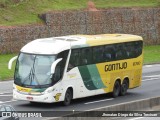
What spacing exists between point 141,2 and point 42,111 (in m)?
42.3

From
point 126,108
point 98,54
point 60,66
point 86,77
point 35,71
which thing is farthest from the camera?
point 98,54

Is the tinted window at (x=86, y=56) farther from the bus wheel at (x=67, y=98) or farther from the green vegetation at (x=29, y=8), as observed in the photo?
the green vegetation at (x=29, y=8)

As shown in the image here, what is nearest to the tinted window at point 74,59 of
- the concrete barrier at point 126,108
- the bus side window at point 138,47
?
the concrete barrier at point 126,108

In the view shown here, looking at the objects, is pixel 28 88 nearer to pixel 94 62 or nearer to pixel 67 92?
pixel 67 92

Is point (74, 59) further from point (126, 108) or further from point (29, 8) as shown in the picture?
point (29, 8)

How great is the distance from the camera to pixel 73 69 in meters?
29.8

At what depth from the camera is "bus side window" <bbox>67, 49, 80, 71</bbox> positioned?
2961 centimetres

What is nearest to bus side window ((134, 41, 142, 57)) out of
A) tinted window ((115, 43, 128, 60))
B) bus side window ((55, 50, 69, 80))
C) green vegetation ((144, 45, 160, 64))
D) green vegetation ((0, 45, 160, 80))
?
tinted window ((115, 43, 128, 60))

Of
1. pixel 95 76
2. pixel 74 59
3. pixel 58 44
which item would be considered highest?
pixel 58 44

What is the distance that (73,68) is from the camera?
97.9 ft

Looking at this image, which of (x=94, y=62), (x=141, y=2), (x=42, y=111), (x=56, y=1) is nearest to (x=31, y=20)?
(x=56, y=1)

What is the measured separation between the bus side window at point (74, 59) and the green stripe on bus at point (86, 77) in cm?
39

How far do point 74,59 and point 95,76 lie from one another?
215 cm

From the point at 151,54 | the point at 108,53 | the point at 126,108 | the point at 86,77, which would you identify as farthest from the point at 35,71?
the point at 151,54
